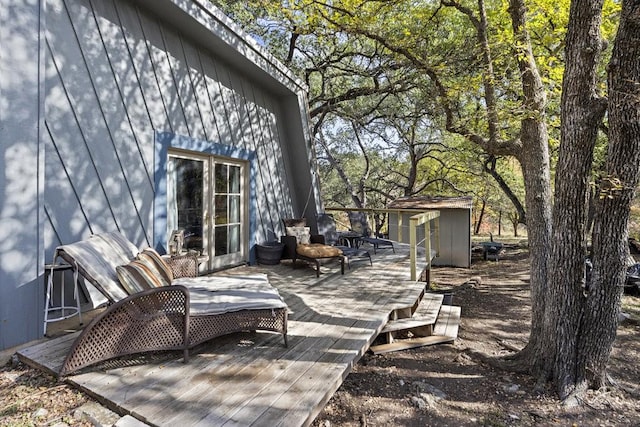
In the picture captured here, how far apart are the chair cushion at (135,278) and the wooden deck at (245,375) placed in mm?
533

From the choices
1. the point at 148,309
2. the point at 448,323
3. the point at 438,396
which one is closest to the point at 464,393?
the point at 438,396

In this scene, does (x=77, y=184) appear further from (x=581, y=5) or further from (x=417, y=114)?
(x=417, y=114)

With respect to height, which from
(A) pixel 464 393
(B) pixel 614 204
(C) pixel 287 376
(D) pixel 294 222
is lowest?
(A) pixel 464 393

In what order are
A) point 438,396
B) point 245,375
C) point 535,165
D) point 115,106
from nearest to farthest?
point 245,375 < point 438,396 < point 115,106 < point 535,165

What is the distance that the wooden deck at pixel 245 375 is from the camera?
78.5 inches

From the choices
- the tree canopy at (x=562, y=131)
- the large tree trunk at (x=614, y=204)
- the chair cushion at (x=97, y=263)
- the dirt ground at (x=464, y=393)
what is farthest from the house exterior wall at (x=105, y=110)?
the large tree trunk at (x=614, y=204)

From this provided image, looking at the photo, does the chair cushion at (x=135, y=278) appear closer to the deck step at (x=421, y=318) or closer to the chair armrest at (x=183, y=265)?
the chair armrest at (x=183, y=265)

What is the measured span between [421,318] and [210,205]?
3.33 meters

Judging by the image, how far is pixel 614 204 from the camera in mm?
3082

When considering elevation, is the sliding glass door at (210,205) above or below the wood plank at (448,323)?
above

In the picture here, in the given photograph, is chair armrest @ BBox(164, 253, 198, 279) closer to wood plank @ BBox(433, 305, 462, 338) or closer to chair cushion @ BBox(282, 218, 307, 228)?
chair cushion @ BBox(282, 218, 307, 228)

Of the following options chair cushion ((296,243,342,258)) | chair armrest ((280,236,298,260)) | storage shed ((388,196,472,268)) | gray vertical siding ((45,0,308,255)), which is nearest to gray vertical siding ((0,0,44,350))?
gray vertical siding ((45,0,308,255))

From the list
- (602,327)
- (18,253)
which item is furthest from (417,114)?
(18,253)

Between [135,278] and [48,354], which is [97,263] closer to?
[135,278]
